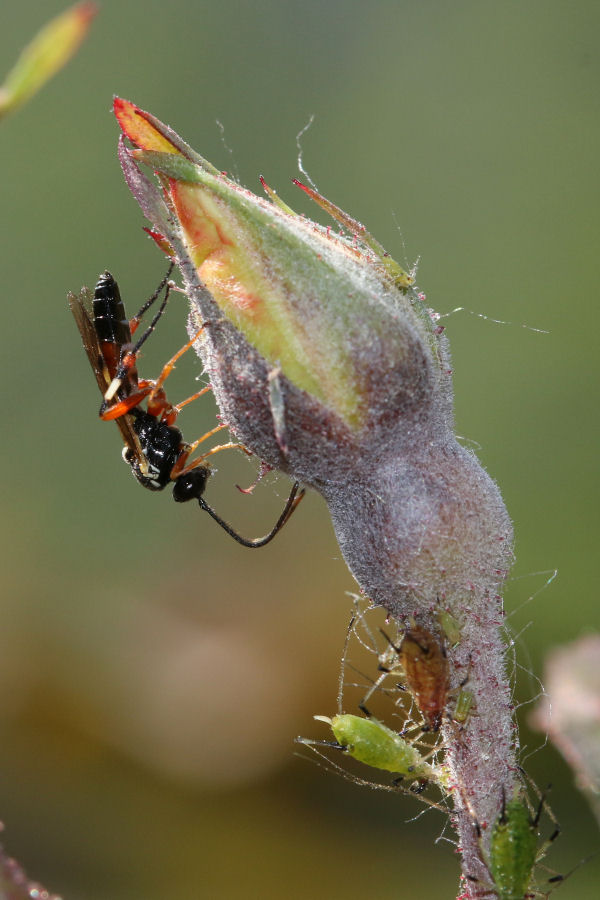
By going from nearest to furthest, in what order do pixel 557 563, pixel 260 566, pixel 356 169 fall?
1. pixel 557 563
2. pixel 260 566
3. pixel 356 169

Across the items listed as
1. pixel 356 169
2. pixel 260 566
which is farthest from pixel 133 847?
pixel 356 169

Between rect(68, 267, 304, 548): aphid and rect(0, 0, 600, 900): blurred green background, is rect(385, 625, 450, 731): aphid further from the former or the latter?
rect(0, 0, 600, 900): blurred green background

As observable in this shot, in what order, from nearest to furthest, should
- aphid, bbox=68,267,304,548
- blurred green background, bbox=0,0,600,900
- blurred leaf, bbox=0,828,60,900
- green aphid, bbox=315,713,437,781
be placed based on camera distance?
blurred leaf, bbox=0,828,60,900 → green aphid, bbox=315,713,437,781 → aphid, bbox=68,267,304,548 → blurred green background, bbox=0,0,600,900

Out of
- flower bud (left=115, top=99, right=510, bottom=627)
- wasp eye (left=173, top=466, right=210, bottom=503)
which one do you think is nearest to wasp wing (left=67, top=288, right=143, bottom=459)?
wasp eye (left=173, top=466, right=210, bottom=503)

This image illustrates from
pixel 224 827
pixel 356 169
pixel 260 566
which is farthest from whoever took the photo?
pixel 356 169

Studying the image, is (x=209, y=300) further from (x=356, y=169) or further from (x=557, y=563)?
(x=356, y=169)

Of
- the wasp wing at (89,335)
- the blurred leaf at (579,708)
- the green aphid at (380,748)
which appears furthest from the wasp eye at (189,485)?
the blurred leaf at (579,708)

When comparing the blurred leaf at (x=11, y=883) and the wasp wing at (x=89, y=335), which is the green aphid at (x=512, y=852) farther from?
the wasp wing at (x=89, y=335)
